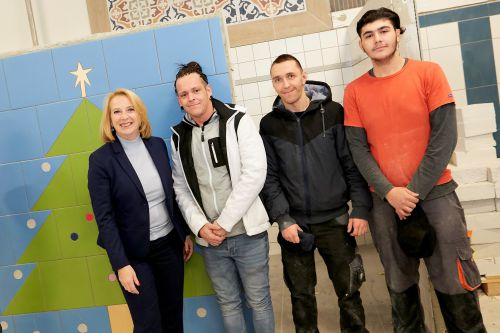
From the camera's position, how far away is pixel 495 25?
288 centimetres

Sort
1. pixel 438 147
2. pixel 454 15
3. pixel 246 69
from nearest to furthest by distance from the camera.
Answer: pixel 438 147 < pixel 454 15 < pixel 246 69

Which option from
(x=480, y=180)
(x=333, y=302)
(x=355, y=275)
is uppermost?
(x=480, y=180)

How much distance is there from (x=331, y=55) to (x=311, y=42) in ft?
0.71

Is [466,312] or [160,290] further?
[160,290]

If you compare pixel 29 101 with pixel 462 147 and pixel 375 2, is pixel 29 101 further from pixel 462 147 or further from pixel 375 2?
pixel 462 147

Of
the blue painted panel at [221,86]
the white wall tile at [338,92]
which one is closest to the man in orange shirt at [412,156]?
the blue painted panel at [221,86]

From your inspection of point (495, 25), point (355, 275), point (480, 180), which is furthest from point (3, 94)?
point (495, 25)

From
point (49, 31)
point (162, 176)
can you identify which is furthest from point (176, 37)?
point (49, 31)

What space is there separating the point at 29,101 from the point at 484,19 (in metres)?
3.10

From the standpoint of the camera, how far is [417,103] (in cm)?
158

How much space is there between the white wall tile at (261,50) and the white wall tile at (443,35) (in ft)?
4.48

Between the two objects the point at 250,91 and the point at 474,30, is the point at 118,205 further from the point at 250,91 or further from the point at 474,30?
the point at 474,30

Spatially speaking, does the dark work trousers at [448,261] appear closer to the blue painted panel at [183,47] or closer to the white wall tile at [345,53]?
the blue painted panel at [183,47]

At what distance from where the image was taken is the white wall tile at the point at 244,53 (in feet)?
11.9
